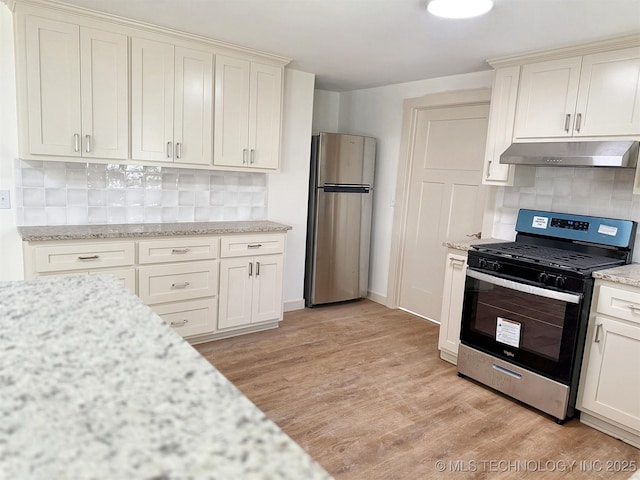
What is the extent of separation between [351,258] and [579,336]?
244 centimetres

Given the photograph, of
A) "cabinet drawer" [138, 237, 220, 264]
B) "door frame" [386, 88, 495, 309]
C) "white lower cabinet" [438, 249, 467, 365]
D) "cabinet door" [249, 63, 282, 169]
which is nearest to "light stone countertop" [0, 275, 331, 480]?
"cabinet drawer" [138, 237, 220, 264]

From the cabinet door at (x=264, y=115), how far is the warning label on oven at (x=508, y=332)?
2.15 metres

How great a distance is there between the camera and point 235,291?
3.47 metres

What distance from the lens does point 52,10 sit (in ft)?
8.79

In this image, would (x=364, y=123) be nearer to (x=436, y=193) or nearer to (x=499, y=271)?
(x=436, y=193)

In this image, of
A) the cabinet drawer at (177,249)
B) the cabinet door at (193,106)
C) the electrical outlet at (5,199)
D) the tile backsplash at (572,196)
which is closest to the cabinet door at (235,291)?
the cabinet drawer at (177,249)

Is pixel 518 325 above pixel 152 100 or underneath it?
underneath

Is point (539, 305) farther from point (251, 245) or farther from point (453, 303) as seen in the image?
point (251, 245)

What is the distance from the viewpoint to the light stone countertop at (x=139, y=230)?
2.73 m

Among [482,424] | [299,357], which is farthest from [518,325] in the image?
[299,357]

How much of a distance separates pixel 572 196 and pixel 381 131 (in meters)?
2.06

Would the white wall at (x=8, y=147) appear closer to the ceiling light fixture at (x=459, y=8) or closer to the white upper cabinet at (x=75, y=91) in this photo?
the white upper cabinet at (x=75, y=91)

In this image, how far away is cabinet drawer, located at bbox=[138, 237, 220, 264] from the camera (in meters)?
3.02

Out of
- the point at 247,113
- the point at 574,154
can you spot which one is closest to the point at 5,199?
the point at 247,113
